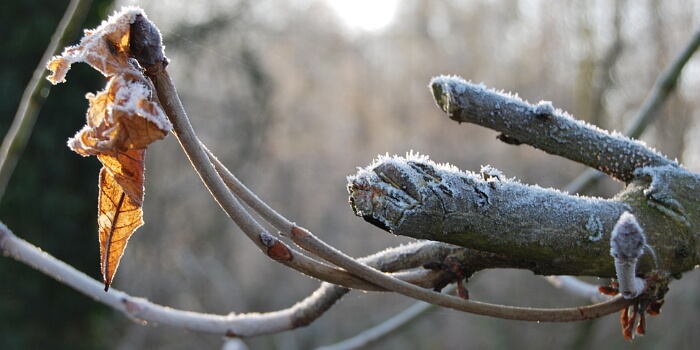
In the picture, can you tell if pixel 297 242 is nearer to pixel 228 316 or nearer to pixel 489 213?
pixel 489 213

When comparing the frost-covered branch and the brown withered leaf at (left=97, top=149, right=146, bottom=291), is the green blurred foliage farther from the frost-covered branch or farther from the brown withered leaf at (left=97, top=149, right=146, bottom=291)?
the frost-covered branch

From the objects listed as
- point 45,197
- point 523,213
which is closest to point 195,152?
point 523,213

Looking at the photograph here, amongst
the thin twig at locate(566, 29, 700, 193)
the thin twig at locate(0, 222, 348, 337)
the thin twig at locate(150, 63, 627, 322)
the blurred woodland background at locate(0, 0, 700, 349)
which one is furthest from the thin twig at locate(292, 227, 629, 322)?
the blurred woodland background at locate(0, 0, 700, 349)

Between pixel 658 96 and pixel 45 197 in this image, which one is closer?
pixel 658 96

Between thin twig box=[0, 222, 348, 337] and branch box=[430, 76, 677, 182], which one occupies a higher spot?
branch box=[430, 76, 677, 182]

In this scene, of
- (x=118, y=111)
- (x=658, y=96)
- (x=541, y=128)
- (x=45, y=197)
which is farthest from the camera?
(x=45, y=197)

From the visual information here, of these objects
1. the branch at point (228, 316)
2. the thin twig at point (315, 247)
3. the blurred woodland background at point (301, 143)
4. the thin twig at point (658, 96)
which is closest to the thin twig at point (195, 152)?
the thin twig at point (315, 247)

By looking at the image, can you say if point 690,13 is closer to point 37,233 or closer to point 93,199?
point 93,199
